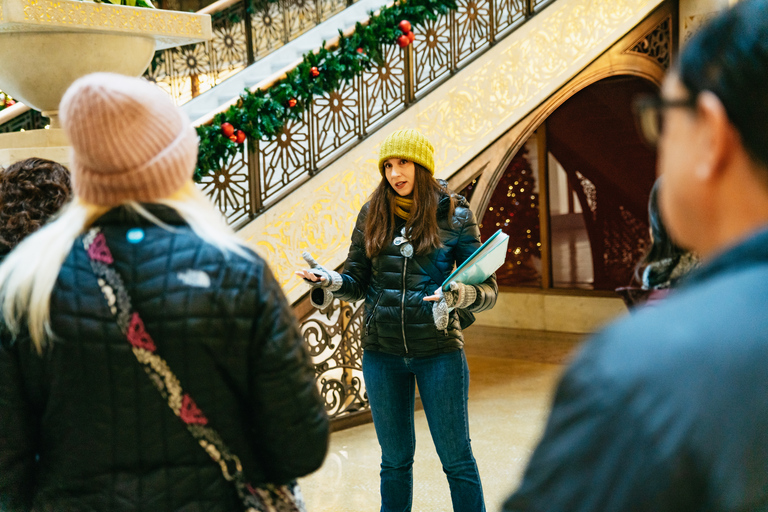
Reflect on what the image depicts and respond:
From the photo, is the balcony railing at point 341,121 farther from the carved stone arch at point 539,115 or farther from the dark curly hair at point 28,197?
the dark curly hair at point 28,197

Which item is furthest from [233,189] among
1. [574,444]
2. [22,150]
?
[574,444]

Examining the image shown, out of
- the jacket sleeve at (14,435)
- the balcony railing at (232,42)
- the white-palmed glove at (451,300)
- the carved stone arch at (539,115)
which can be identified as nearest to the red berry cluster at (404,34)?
the carved stone arch at (539,115)

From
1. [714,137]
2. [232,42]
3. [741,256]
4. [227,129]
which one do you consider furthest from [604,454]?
[232,42]

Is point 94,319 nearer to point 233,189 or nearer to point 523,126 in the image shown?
point 233,189

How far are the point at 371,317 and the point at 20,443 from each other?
1630 millimetres

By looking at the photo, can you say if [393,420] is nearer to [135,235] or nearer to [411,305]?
[411,305]

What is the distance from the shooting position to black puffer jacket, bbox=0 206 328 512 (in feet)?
4.32

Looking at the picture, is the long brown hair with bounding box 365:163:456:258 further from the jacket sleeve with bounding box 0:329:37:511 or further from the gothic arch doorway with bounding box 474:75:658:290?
the gothic arch doorway with bounding box 474:75:658:290

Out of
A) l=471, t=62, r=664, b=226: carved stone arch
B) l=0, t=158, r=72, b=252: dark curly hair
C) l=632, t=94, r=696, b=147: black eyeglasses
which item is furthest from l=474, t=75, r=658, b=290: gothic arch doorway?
l=632, t=94, r=696, b=147: black eyeglasses

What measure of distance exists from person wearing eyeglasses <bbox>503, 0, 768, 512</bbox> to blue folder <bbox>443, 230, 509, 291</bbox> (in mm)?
1828

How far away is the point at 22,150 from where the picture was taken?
133 inches

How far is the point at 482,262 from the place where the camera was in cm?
262

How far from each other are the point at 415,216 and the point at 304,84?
2036mm

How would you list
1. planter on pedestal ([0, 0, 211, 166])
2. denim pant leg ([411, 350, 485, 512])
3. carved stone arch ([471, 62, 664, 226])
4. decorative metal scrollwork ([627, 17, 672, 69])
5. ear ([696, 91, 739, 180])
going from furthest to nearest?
1. decorative metal scrollwork ([627, 17, 672, 69])
2. carved stone arch ([471, 62, 664, 226])
3. planter on pedestal ([0, 0, 211, 166])
4. denim pant leg ([411, 350, 485, 512])
5. ear ([696, 91, 739, 180])
